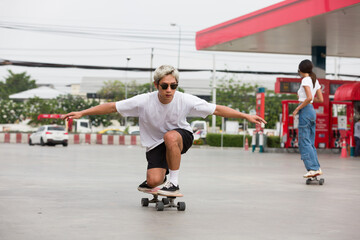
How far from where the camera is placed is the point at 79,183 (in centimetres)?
934

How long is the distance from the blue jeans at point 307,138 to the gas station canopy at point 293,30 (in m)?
7.60

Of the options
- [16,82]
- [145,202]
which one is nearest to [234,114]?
[145,202]

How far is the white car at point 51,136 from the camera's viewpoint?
1368 inches

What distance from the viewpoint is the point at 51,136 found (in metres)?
34.9

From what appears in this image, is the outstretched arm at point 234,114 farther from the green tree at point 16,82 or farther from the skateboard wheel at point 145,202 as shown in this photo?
the green tree at point 16,82

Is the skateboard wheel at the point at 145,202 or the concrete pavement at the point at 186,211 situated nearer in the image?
the concrete pavement at the point at 186,211

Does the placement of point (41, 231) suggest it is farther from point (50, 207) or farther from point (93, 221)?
point (50, 207)

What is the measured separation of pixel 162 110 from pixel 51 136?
29.4m

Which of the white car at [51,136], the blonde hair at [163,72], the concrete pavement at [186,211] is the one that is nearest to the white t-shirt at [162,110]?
the blonde hair at [163,72]

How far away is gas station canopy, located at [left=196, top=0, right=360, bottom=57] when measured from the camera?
60.8 feet

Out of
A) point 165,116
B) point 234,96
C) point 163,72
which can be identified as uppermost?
point 234,96

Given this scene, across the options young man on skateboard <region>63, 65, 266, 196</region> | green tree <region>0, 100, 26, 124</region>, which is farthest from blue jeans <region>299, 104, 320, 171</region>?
green tree <region>0, 100, 26, 124</region>

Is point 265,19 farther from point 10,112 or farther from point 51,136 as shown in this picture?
point 10,112

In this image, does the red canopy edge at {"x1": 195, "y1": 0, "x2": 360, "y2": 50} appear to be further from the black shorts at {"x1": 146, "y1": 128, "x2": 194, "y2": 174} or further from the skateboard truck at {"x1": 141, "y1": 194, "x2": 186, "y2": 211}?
the skateboard truck at {"x1": 141, "y1": 194, "x2": 186, "y2": 211}
